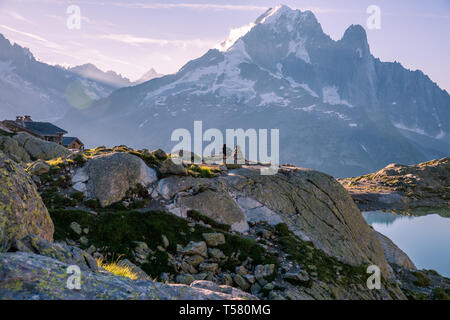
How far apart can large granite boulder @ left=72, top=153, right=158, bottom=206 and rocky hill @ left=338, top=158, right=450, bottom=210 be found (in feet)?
270

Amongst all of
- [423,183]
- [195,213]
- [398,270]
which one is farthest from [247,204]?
[423,183]

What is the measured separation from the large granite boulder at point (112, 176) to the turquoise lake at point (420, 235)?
46267mm

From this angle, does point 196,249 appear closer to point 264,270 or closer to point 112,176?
point 264,270

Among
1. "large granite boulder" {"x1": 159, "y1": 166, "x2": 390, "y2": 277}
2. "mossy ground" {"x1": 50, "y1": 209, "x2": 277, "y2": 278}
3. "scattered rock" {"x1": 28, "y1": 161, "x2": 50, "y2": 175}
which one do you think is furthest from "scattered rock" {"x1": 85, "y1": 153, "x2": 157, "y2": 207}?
"scattered rock" {"x1": 28, "y1": 161, "x2": 50, "y2": 175}

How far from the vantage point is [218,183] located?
85.9 ft

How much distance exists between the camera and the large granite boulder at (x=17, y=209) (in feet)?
25.0

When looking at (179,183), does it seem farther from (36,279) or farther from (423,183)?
(423,183)

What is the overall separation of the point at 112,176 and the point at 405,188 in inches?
4769

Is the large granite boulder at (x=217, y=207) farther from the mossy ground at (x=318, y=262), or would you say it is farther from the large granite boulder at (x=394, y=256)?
the large granite boulder at (x=394, y=256)

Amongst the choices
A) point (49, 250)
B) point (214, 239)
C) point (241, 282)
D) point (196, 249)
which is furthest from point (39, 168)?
point (49, 250)

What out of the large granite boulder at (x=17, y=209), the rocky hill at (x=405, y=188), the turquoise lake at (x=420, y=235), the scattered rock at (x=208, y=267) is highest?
the large granite boulder at (x=17, y=209)

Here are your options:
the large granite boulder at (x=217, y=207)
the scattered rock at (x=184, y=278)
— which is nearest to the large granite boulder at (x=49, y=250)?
the scattered rock at (x=184, y=278)

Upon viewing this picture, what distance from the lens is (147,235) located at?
18516mm

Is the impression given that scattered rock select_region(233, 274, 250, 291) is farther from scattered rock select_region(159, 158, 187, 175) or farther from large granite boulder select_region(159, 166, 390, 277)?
scattered rock select_region(159, 158, 187, 175)
